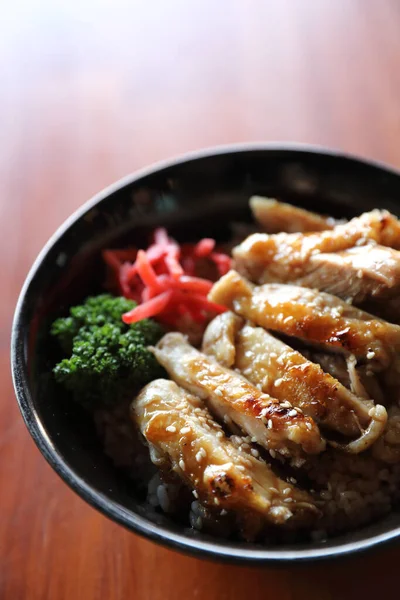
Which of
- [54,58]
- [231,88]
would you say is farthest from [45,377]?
[54,58]

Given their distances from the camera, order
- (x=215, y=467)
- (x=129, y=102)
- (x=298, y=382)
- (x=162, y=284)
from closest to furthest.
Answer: (x=215, y=467), (x=298, y=382), (x=162, y=284), (x=129, y=102)

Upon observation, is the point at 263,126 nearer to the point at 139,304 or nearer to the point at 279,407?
the point at 139,304

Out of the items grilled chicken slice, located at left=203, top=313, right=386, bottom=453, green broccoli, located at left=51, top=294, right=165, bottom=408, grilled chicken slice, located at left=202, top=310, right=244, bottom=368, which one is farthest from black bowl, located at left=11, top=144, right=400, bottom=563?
grilled chicken slice, located at left=202, top=310, right=244, bottom=368

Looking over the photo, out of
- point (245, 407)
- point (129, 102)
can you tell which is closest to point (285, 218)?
point (245, 407)

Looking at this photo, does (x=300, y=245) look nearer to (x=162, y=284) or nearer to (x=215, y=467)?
(x=162, y=284)

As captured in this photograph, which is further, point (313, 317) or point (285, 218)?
point (285, 218)

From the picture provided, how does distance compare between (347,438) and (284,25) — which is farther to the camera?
(284,25)
